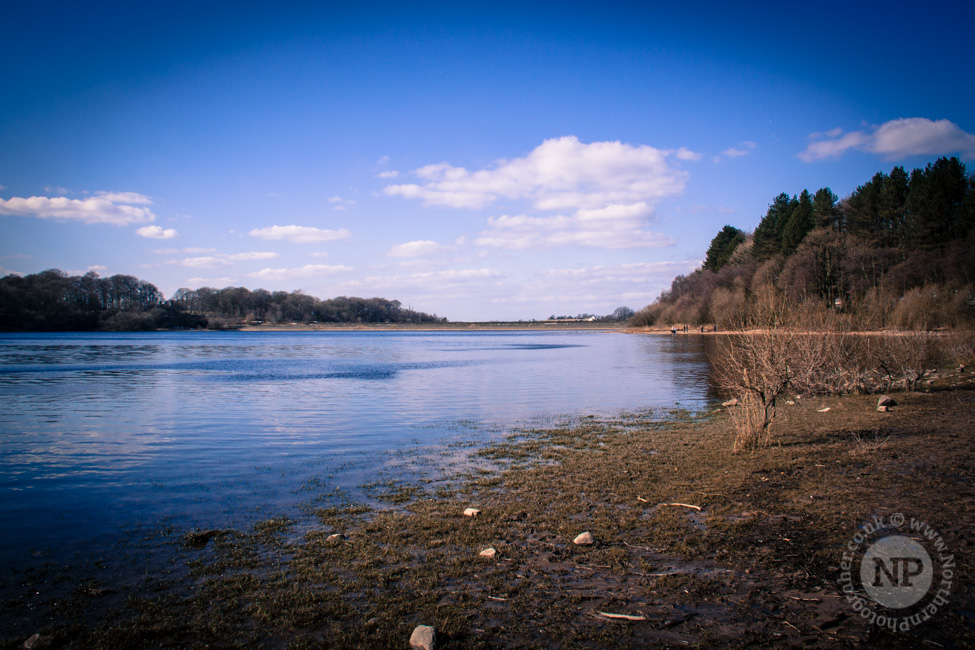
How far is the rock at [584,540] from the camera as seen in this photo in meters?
6.66

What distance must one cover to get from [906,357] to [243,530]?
80.0 ft

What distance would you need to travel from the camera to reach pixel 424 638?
4.45 m

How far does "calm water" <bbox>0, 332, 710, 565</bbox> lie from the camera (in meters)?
9.18

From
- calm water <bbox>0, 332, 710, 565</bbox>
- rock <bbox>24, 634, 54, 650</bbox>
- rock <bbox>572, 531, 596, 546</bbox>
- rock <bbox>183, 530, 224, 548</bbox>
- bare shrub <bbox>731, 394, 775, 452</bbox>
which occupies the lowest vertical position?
calm water <bbox>0, 332, 710, 565</bbox>

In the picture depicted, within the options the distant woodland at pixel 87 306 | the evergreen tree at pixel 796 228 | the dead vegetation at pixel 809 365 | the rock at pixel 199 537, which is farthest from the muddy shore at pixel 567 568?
the distant woodland at pixel 87 306

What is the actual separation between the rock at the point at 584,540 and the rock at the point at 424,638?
Answer: 8.76ft

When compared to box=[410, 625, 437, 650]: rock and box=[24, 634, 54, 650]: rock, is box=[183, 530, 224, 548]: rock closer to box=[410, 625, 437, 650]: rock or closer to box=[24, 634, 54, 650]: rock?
box=[24, 634, 54, 650]: rock

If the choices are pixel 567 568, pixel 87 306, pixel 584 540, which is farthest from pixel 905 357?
pixel 87 306

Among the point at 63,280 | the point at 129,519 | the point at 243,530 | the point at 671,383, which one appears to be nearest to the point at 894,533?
the point at 243,530

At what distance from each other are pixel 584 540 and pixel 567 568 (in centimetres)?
78

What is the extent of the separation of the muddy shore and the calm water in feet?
6.96

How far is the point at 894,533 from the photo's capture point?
6328mm

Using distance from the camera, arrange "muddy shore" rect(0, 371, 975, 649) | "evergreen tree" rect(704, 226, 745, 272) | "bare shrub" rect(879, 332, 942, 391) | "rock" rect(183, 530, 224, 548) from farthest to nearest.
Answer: "evergreen tree" rect(704, 226, 745, 272) → "bare shrub" rect(879, 332, 942, 391) → "rock" rect(183, 530, 224, 548) → "muddy shore" rect(0, 371, 975, 649)

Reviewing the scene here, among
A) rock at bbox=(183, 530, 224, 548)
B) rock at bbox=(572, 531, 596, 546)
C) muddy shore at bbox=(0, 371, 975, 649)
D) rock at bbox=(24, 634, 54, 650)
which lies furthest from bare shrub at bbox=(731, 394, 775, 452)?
rock at bbox=(24, 634, 54, 650)
